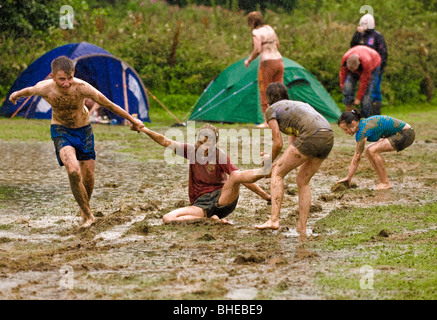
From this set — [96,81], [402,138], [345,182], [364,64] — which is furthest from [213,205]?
[96,81]

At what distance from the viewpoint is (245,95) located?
1554 centimetres

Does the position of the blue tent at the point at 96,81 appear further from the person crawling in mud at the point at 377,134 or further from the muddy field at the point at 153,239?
the person crawling in mud at the point at 377,134

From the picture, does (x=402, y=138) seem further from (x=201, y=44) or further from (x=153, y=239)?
(x=201, y=44)

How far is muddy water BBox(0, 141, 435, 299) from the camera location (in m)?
4.62

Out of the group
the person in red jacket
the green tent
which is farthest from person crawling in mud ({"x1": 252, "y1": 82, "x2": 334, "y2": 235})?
the green tent

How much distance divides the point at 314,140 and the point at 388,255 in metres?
1.34

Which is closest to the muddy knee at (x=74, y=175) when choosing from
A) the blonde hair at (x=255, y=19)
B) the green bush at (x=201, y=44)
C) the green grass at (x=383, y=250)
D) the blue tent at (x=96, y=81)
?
the green grass at (x=383, y=250)

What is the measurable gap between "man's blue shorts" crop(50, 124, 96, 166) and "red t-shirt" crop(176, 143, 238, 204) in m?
1.00

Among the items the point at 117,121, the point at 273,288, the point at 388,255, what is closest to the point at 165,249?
the point at 273,288

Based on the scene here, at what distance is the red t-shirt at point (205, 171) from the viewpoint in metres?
6.74

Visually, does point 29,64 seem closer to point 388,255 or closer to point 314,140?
point 314,140

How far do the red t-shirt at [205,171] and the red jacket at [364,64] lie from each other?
578cm

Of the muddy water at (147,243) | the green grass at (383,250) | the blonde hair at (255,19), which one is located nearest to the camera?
the green grass at (383,250)

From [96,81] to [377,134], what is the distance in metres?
9.47
